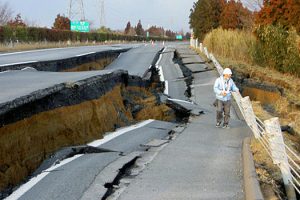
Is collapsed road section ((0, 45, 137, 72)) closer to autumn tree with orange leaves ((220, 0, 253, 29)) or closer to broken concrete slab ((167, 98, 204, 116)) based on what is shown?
broken concrete slab ((167, 98, 204, 116))

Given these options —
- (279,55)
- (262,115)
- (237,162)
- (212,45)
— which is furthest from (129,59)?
(237,162)

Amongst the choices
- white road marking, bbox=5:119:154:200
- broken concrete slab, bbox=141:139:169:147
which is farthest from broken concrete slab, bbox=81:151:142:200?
broken concrete slab, bbox=141:139:169:147

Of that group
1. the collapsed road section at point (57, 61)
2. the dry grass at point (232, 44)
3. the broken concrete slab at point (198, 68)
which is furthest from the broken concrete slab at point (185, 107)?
the dry grass at point (232, 44)

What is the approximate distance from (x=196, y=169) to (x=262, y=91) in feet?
54.5

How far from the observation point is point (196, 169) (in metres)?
7.62

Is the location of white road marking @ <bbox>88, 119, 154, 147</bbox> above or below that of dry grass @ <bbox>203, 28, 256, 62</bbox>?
below

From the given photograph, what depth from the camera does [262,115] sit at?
14.9 metres

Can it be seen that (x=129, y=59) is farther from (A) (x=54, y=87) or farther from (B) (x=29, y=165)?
(B) (x=29, y=165)

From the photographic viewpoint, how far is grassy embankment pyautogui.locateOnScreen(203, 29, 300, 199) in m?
7.74

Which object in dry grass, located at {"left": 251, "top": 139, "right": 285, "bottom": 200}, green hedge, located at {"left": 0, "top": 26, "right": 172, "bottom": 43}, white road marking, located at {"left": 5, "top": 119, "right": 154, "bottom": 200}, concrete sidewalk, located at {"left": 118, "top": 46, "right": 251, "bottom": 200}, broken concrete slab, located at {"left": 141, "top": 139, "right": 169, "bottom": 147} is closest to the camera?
white road marking, located at {"left": 5, "top": 119, "right": 154, "bottom": 200}

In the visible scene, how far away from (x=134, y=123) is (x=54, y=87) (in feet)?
11.7

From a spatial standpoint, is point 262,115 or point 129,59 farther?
point 129,59

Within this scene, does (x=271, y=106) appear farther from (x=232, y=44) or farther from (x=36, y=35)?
(x=36, y=35)

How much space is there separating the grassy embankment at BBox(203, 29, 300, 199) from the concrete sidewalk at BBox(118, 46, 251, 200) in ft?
1.40
